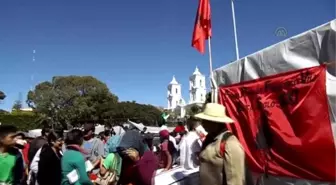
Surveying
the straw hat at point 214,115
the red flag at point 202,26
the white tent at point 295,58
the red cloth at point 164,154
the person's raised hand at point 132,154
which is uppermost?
the red flag at point 202,26

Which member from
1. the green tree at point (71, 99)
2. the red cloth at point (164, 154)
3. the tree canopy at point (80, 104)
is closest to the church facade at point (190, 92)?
the tree canopy at point (80, 104)

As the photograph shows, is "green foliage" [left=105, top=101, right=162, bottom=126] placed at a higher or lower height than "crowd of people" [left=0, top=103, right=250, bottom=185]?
higher

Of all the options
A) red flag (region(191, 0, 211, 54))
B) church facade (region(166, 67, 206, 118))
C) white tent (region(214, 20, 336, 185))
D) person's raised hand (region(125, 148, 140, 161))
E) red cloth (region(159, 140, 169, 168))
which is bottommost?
red cloth (region(159, 140, 169, 168))

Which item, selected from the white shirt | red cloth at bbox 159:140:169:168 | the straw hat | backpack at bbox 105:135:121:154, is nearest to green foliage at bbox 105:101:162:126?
red cloth at bbox 159:140:169:168

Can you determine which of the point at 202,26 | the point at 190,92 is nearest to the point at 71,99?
the point at 202,26

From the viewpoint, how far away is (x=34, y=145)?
7.61m

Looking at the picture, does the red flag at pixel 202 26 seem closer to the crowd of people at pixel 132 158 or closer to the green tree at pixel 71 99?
the crowd of people at pixel 132 158

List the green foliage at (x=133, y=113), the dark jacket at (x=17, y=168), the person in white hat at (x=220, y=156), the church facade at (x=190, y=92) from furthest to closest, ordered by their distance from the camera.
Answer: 1. the church facade at (x=190, y=92)
2. the green foliage at (x=133, y=113)
3. the dark jacket at (x=17, y=168)
4. the person in white hat at (x=220, y=156)

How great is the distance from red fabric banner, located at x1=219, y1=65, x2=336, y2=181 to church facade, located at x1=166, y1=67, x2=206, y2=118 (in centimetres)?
9965

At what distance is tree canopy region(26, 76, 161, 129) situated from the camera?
55.9 metres

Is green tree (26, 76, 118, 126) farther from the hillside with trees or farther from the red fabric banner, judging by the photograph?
the red fabric banner

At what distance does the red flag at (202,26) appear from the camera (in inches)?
251

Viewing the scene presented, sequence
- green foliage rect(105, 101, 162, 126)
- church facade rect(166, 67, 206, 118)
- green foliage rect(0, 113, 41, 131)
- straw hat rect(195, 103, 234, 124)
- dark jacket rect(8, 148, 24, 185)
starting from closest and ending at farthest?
straw hat rect(195, 103, 234, 124), dark jacket rect(8, 148, 24, 185), green foliage rect(0, 113, 41, 131), green foliage rect(105, 101, 162, 126), church facade rect(166, 67, 206, 118)

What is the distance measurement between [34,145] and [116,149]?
5024mm
